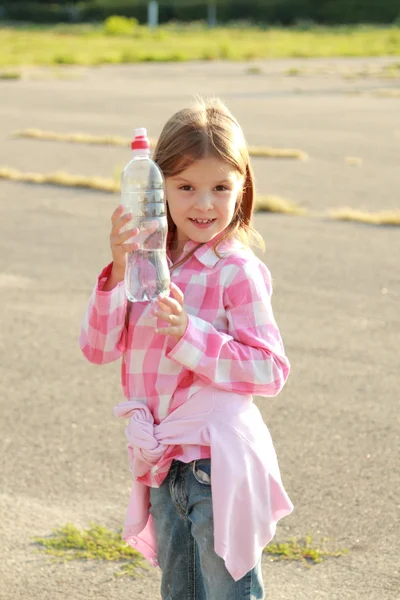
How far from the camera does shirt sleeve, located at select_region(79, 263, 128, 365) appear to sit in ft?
8.86

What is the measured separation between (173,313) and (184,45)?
44109mm

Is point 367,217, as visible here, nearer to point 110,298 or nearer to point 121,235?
point 110,298

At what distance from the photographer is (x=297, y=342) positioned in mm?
6402

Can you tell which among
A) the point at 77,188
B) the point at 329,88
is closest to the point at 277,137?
the point at 77,188

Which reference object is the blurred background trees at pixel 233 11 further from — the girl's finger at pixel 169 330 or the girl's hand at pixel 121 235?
the girl's finger at pixel 169 330

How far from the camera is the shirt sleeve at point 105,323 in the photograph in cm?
270

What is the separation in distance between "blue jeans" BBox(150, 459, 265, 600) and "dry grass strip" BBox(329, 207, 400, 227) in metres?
7.15

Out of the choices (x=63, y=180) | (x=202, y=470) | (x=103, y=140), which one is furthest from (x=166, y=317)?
(x=103, y=140)

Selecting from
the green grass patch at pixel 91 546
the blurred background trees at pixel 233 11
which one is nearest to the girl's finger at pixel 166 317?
the green grass patch at pixel 91 546

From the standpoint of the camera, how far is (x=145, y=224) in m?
2.69

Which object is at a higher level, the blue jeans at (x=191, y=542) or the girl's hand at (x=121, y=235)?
the girl's hand at (x=121, y=235)

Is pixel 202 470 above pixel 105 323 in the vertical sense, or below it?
below

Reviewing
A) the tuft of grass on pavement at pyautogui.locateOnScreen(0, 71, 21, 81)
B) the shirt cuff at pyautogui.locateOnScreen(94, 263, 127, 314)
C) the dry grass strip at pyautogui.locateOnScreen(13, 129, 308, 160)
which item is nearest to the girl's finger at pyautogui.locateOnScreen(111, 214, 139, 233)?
the shirt cuff at pyautogui.locateOnScreen(94, 263, 127, 314)

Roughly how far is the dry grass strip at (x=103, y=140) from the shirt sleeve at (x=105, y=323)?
11.1 meters
